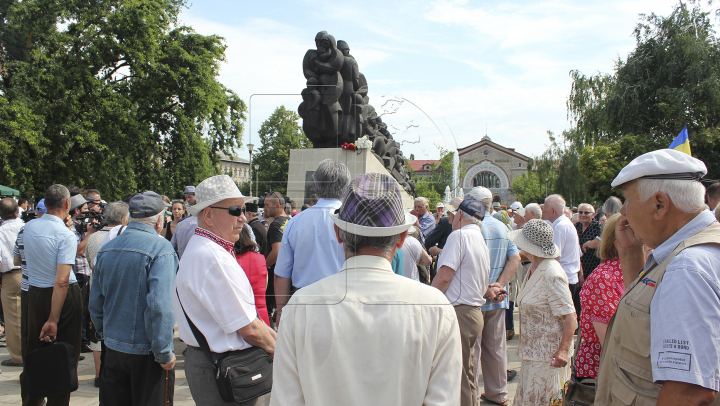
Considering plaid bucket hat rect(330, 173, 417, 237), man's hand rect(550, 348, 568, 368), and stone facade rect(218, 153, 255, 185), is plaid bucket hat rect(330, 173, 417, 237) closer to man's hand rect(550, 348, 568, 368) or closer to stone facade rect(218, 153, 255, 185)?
stone facade rect(218, 153, 255, 185)

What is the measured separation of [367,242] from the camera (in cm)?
150

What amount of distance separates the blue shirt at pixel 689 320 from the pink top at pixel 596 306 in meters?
1.30

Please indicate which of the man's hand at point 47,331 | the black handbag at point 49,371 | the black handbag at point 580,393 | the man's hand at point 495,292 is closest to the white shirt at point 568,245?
the man's hand at point 495,292

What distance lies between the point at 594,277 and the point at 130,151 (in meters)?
17.8

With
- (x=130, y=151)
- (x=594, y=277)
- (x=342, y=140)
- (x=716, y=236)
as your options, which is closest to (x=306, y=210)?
(x=342, y=140)

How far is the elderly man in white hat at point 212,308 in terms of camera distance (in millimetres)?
2172

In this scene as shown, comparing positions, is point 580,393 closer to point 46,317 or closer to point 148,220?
point 148,220

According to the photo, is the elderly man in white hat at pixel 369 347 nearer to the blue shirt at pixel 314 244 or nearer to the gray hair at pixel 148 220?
the blue shirt at pixel 314 244

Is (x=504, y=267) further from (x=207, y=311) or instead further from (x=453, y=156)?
(x=207, y=311)

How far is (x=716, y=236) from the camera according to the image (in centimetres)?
149

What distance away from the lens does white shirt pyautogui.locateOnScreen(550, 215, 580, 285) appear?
18.5 ft

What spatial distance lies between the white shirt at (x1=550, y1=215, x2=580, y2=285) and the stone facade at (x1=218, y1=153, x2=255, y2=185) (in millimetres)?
4317

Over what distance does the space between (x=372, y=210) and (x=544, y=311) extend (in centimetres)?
237

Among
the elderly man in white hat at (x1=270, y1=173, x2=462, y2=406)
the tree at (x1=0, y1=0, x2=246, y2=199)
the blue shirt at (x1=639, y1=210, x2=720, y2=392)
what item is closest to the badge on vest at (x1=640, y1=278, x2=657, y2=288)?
the blue shirt at (x1=639, y1=210, x2=720, y2=392)
